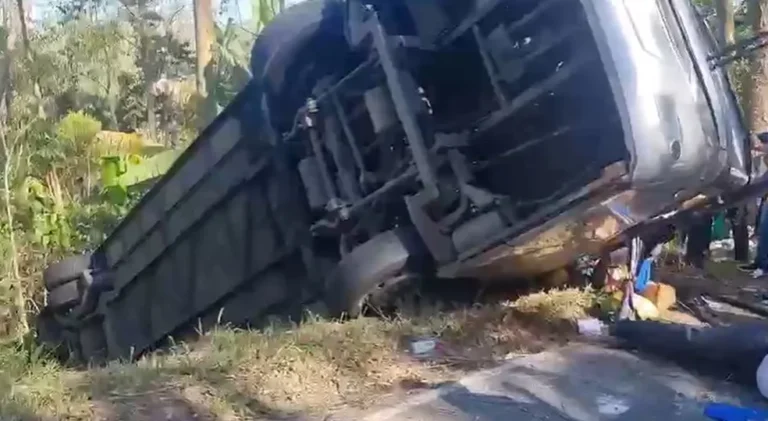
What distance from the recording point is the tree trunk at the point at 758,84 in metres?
8.88

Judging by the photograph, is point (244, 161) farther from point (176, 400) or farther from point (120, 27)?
point (120, 27)

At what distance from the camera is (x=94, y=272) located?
5.77 metres

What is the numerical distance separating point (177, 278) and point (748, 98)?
20.2 feet

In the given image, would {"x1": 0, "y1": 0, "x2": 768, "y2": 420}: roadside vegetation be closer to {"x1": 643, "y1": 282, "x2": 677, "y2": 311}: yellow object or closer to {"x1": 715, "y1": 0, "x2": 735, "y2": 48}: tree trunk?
{"x1": 715, "y1": 0, "x2": 735, "y2": 48}: tree trunk

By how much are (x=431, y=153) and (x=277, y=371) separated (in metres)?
1.09

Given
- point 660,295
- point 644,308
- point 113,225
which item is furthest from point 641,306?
point 113,225

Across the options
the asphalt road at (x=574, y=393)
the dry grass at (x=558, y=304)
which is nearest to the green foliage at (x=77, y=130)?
the dry grass at (x=558, y=304)

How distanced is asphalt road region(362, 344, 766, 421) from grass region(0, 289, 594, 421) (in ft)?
0.48

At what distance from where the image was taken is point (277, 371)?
10.9 ft

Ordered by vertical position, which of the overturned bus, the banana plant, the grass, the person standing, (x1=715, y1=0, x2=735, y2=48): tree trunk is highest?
the banana plant

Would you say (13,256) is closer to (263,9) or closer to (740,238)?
(263,9)

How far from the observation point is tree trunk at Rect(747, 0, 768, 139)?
888cm

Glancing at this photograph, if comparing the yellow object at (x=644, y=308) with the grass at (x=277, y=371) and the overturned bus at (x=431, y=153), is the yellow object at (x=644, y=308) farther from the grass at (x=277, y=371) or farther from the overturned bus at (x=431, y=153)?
the grass at (x=277, y=371)

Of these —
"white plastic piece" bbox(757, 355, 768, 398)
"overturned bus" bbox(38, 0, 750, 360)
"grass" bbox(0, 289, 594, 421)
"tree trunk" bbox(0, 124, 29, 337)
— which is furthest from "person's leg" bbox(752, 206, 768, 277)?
"tree trunk" bbox(0, 124, 29, 337)
